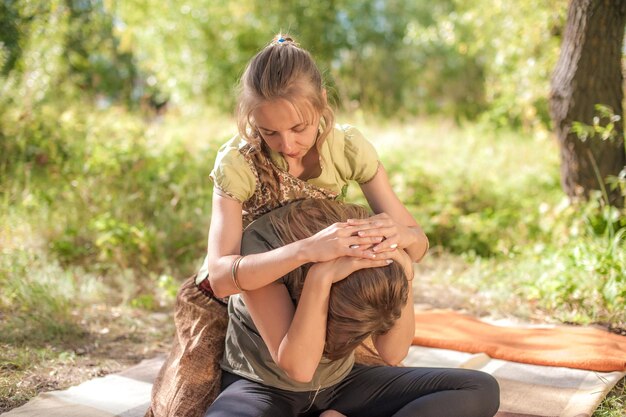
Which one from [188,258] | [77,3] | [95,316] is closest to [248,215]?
[95,316]

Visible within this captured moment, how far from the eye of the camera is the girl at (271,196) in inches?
84.0

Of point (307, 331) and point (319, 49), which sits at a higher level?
point (319, 49)

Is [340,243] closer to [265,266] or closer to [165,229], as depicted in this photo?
[265,266]

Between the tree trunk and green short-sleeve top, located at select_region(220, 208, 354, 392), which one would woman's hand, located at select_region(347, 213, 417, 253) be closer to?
green short-sleeve top, located at select_region(220, 208, 354, 392)

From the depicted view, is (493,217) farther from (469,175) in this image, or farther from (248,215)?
(248,215)

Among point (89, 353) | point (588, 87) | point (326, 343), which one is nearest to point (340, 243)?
point (326, 343)

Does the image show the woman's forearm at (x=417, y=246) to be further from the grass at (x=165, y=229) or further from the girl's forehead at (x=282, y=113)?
the grass at (x=165, y=229)

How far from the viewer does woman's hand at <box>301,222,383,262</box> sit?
2.08m

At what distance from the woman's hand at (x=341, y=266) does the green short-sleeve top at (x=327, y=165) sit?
459 millimetres

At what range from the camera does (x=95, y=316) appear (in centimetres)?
399

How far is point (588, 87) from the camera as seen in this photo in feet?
14.6

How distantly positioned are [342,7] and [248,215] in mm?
9830

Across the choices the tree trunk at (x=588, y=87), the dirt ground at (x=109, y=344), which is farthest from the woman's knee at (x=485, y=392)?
the tree trunk at (x=588, y=87)

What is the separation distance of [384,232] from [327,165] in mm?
497
